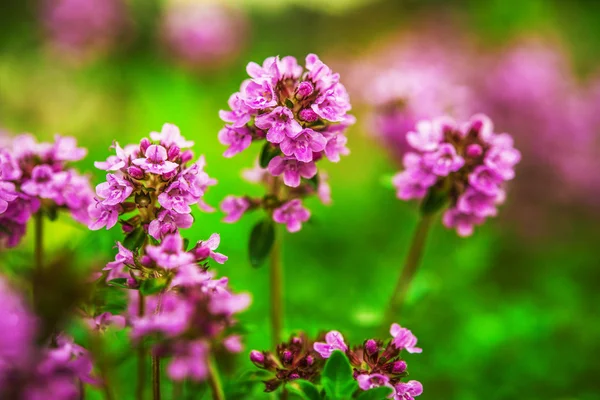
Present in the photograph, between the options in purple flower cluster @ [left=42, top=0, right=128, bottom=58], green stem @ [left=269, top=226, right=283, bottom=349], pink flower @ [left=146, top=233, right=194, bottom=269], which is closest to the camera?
pink flower @ [left=146, top=233, right=194, bottom=269]

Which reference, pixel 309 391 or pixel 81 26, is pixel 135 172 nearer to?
pixel 309 391

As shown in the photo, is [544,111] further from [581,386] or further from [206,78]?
[206,78]

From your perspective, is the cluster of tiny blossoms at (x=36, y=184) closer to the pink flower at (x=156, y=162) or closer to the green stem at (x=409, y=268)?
the pink flower at (x=156, y=162)

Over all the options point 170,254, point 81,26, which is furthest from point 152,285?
point 81,26

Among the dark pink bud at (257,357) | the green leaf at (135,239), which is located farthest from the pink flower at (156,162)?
the dark pink bud at (257,357)

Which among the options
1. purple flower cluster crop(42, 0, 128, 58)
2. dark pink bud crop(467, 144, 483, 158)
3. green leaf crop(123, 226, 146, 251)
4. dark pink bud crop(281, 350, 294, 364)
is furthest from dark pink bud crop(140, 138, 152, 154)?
purple flower cluster crop(42, 0, 128, 58)

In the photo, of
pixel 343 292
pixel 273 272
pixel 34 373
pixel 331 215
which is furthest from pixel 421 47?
pixel 34 373

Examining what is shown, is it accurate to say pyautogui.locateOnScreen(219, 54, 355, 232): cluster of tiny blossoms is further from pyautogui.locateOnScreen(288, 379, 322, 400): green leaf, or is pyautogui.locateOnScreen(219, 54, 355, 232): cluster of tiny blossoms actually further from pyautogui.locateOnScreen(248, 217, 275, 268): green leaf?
pyautogui.locateOnScreen(288, 379, 322, 400): green leaf

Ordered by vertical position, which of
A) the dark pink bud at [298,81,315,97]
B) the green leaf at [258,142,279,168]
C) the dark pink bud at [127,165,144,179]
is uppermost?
the dark pink bud at [298,81,315,97]
